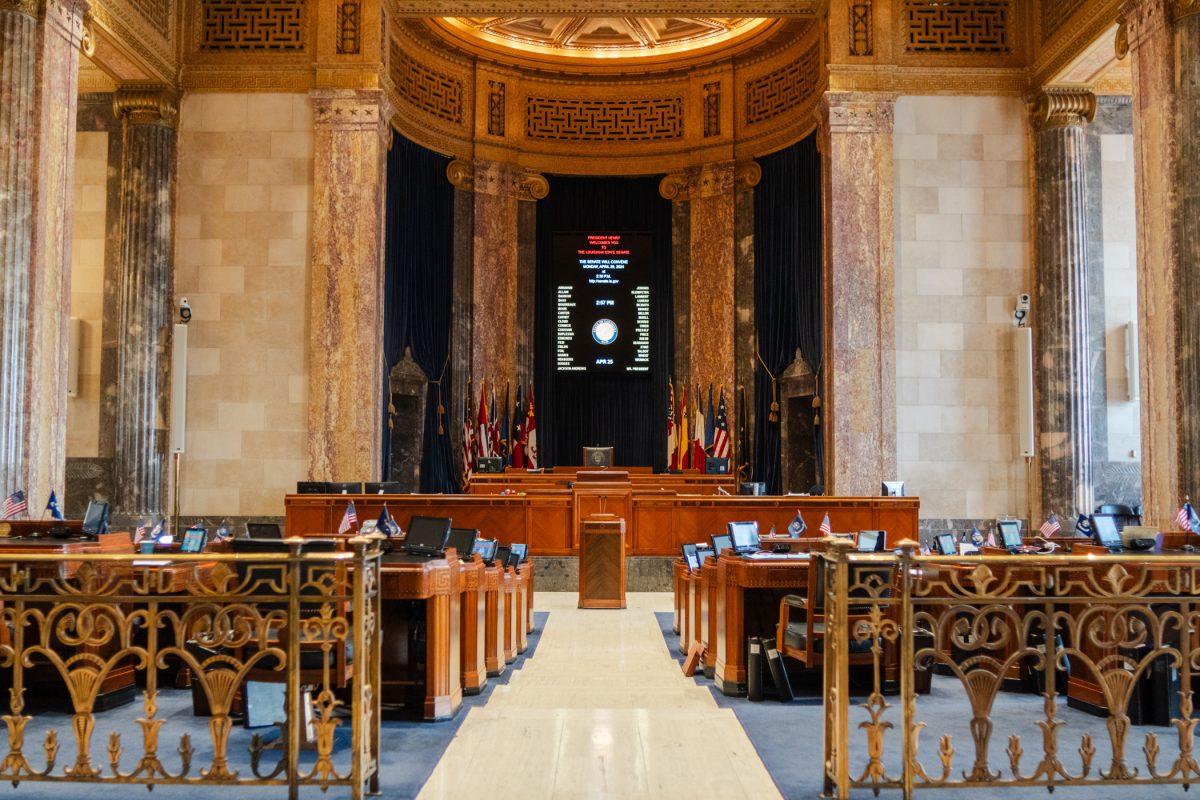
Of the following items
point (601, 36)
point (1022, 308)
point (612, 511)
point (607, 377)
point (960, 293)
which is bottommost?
point (612, 511)

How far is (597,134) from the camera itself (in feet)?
63.0

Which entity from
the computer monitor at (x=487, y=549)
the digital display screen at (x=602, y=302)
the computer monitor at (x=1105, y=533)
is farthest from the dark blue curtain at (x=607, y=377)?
the computer monitor at (x=1105, y=533)

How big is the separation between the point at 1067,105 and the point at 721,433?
23.0ft

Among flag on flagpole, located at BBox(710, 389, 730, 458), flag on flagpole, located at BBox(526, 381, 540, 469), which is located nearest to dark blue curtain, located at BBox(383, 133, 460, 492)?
flag on flagpole, located at BBox(526, 381, 540, 469)

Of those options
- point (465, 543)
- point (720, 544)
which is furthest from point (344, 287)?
point (465, 543)

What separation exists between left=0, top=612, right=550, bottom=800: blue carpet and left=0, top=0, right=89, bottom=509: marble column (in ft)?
14.7

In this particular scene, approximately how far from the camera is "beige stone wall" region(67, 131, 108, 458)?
45.2 ft

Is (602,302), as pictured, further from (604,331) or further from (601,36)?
(601,36)

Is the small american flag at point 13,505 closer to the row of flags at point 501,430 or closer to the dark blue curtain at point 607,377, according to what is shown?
the row of flags at point 501,430

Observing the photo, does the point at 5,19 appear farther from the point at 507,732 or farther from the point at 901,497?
the point at 901,497

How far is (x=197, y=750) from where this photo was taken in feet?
16.6

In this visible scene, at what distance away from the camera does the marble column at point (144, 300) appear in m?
13.4

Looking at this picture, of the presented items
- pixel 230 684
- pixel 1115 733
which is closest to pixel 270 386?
pixel 230 684

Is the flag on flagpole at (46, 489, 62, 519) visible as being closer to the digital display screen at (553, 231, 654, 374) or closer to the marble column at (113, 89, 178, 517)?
the marble column at (113, 89, 178, 517)
